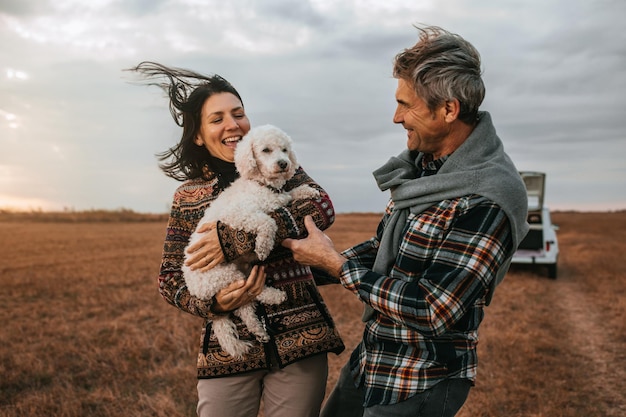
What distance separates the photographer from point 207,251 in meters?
2.65

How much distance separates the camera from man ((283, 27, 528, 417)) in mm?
2059

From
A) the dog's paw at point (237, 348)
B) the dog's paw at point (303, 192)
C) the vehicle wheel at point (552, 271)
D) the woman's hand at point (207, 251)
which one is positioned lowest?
the vehicle wheel at point (552, 271)

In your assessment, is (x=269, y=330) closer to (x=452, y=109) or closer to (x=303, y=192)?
(x=303, y=192)

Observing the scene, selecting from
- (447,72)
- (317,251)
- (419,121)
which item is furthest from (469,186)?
(317,251)

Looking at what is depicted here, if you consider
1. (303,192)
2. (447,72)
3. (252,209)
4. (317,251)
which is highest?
(447,72)

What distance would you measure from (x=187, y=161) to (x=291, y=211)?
2.56ft

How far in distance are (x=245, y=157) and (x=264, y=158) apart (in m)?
0.13

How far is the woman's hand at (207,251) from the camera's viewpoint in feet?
8.68

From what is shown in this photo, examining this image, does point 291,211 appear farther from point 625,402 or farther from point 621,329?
point 621,329

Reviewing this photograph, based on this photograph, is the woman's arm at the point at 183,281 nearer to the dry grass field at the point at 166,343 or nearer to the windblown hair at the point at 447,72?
the windblown hair at the point at 447,72

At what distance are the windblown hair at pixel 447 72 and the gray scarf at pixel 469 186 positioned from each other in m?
0.15

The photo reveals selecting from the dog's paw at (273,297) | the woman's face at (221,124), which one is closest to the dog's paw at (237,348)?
the dog's paw at (273,297)

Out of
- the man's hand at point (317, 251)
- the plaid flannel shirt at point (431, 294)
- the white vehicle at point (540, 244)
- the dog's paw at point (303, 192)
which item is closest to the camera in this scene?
the plaid flannel shirt at point (431, 294)

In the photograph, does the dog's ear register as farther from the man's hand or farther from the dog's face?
the man's hand
